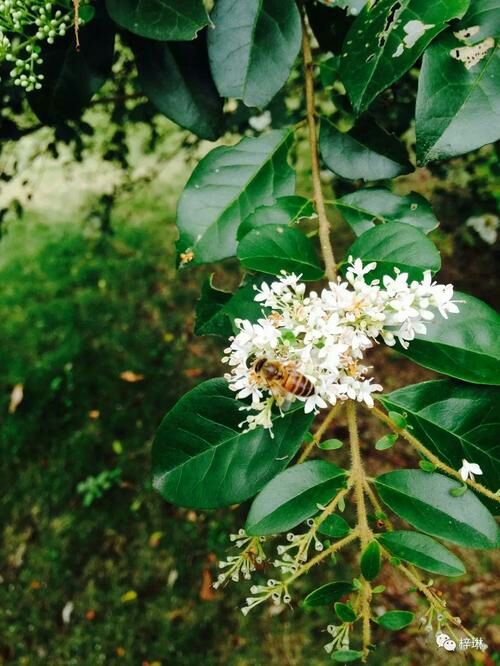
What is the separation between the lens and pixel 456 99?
111 centimetres

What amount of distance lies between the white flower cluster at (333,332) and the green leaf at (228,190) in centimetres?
32

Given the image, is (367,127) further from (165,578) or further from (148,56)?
(165,578)

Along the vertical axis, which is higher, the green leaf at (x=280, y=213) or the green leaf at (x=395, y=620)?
the green leaf at (x=280, y=213)

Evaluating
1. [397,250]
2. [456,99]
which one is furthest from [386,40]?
[397,250]

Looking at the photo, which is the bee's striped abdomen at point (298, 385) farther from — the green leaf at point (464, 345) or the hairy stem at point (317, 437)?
the green leaf at point (464, 345)

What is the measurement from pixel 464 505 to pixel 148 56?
1.23m

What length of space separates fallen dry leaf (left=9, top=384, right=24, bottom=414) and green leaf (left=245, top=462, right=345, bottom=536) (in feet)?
10.3

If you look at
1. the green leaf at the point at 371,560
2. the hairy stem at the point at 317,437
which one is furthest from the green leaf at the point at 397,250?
the green leaf at the point at 371,560

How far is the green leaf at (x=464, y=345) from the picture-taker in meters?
1.08

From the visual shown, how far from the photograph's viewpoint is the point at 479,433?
1.12 m

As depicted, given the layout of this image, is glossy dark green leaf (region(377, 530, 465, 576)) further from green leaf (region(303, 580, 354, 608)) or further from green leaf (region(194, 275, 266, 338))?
green leaf (region(194, 275, 266, 338))

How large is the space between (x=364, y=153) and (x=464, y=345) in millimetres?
561

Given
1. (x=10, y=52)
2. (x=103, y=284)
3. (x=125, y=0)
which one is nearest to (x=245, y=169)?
(x=125, y=0)

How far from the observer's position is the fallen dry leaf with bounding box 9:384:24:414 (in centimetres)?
387
